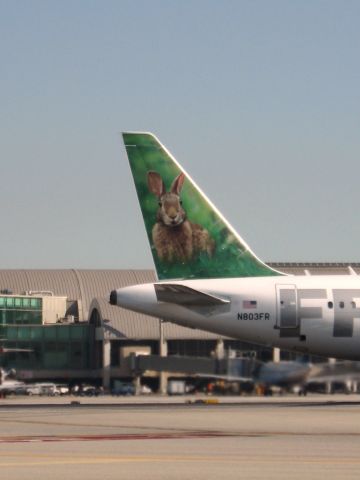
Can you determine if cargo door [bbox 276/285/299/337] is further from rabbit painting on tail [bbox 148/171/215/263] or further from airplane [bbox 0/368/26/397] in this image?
airplane [bbox 0/368/26/397]

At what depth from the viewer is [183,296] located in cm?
6444

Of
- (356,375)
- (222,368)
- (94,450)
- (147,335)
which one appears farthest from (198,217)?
(147,335)

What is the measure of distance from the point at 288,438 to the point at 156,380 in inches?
1866

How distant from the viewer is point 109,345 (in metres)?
137

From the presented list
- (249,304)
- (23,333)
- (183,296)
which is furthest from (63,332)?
(249,304)

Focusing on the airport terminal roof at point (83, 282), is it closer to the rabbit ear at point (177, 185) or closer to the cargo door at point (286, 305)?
the rabbit ear at point (177, 185)

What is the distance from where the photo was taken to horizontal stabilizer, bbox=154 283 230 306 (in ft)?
210

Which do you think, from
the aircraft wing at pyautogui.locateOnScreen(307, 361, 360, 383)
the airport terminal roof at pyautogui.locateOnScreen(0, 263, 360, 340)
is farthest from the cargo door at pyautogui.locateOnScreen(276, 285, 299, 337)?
the airport terminal roof at pyautogui.locateOnScreen(0, 263, 360, 340)

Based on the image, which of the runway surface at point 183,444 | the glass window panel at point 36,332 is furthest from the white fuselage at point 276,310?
the glass window panel at point 36,332

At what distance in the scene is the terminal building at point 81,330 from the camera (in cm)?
13312

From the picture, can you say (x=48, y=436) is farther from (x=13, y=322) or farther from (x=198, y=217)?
(x=13, y=322)

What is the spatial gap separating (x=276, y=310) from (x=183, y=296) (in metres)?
4.98

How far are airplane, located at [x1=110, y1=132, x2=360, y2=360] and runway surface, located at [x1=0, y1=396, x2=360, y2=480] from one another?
807cm

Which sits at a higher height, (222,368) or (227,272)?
(227,272)
